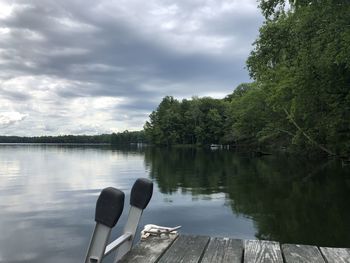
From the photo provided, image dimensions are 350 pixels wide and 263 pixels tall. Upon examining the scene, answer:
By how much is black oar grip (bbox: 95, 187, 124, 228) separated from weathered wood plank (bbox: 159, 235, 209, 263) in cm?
89

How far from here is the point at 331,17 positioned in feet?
48.4

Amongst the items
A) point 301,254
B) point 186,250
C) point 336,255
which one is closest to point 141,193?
point 186,250

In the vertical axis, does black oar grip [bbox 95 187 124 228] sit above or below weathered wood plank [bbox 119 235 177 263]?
above

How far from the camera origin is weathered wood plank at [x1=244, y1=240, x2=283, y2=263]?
309 centimetres

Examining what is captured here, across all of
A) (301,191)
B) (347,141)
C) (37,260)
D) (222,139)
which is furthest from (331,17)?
(222,139)

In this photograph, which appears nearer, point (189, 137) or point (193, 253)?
point (193, 253)

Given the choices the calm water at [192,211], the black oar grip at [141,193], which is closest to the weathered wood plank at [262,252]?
the black oar grip at [141,193]

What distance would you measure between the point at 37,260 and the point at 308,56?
13.1m

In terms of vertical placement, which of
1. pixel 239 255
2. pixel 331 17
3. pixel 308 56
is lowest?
pixel 239 255

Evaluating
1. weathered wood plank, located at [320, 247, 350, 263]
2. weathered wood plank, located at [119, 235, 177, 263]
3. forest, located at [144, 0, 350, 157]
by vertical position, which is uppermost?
forest, located at [144, 0, 350, 157]

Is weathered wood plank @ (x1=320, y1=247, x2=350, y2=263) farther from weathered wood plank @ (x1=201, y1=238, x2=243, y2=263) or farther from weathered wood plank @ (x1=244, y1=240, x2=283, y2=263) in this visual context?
weathered wood plank @ (x1=201, y1=238, x2=243, y2=263)

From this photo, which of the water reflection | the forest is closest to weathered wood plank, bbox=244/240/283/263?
the water reflection

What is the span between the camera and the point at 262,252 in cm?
327

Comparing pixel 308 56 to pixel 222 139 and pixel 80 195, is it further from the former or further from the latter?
pixel 222 139
